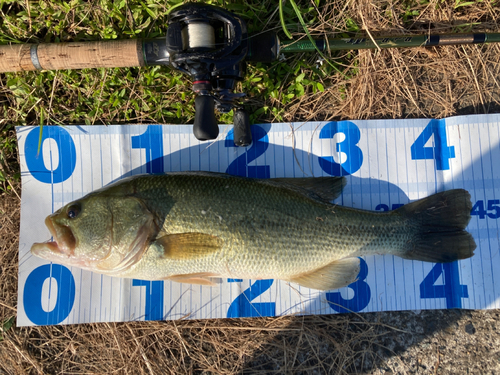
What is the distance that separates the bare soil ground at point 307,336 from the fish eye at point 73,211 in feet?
3.25

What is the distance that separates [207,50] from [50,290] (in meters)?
2.37

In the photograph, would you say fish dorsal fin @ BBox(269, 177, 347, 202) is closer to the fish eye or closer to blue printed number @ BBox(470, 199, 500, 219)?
blue printed number @ BBox(470, 199, 500, 219)

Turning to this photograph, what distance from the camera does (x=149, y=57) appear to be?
2430mm

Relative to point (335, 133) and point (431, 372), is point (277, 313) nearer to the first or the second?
point (431, 372)

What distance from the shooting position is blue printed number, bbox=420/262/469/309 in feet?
9.04

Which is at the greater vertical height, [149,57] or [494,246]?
[149,57]

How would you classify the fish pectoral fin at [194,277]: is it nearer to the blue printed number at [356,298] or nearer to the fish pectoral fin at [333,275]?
the fish pectoral fin at [333,275]

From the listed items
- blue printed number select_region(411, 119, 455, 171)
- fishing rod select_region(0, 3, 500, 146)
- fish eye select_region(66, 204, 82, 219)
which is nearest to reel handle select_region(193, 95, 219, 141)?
fishing rod select_region(0, 3, 500, 146)

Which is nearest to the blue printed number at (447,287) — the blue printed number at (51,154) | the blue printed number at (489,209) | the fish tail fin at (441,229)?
the fish tail fin at (441,229)

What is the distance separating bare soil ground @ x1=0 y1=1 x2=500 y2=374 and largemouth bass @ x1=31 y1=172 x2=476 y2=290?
24.8 inches

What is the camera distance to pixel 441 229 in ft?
8.43

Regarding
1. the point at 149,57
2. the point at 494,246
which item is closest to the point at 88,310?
the point at 149,57

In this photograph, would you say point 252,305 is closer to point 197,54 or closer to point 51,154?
point 197,54

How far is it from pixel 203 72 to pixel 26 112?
6.06ft
